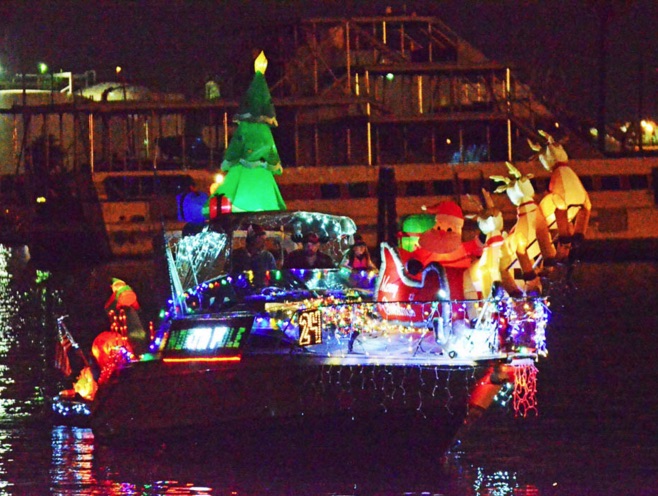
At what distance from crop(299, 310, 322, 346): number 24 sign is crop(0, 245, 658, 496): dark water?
1.35 meters

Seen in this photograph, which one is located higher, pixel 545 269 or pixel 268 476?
pixel 545 269

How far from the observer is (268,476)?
15.8 meters

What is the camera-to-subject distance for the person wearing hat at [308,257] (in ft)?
60.6

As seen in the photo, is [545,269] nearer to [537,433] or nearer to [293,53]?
[537,433]

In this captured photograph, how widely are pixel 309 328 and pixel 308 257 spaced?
2.56 m

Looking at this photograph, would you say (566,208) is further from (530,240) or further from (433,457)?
(433,457)

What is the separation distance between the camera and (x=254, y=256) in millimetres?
18109

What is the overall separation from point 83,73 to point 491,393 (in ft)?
237

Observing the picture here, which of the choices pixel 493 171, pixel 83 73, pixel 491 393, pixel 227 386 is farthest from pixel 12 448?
pixel 83 73

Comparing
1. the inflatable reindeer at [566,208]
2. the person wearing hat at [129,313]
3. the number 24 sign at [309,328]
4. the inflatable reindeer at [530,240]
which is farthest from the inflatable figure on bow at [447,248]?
the person wearing hat at [129,313]

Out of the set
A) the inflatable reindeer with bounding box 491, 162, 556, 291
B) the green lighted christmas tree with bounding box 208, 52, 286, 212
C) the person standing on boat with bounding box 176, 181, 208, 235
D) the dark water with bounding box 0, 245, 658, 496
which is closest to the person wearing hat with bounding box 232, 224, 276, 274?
the dark water with bounding box 0, 245, 658, 496

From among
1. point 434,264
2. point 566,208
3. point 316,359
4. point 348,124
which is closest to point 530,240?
point 566,208

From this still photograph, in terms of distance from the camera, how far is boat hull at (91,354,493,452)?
1544cm

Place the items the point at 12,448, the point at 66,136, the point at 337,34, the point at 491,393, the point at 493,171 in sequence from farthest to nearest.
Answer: the point at 66,136, the point at 337,34, the point at 493,171, the point at 12,448, the point at 491,393
